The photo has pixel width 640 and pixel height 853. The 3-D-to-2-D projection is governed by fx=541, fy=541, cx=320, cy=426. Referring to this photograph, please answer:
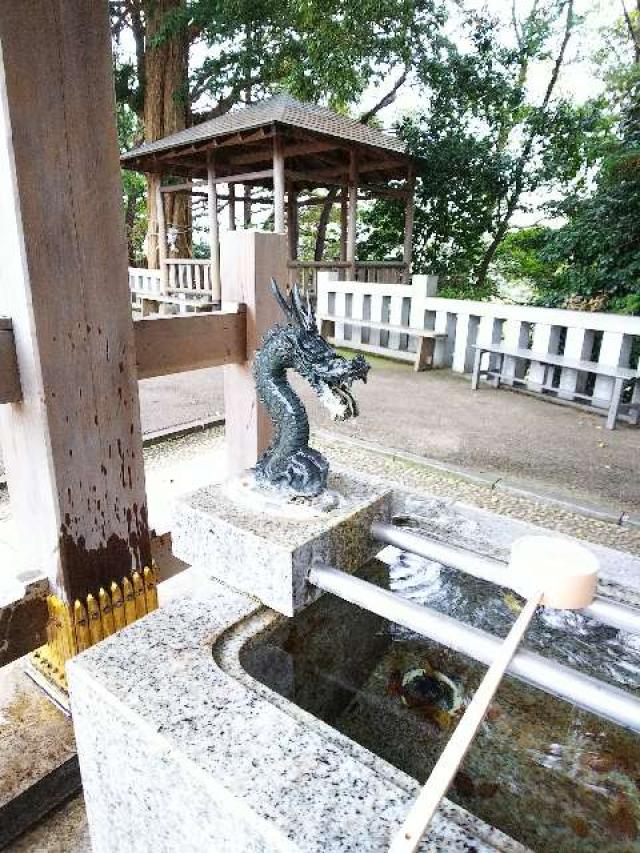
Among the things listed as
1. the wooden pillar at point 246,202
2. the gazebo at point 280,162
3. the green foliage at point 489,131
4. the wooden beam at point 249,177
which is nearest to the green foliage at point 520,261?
the green foliage at point 489,131

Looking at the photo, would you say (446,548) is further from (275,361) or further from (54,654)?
(54,654)

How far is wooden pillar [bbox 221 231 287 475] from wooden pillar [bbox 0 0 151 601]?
486 mm

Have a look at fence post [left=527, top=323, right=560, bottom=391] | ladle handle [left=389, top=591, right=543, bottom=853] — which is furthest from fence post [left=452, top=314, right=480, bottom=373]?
ladle handle [left=389, top=591, right=543, bottom=853]

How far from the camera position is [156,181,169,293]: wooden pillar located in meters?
11.9

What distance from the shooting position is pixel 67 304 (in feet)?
4.66

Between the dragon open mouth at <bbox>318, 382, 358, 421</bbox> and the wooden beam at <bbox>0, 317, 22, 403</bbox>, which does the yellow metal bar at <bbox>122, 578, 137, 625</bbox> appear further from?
the dragon open mouth at <bbox>318, 382, 358, 421</bbox>

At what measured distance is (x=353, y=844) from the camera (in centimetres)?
76

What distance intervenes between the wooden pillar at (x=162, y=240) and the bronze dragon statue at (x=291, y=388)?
37.4 feet

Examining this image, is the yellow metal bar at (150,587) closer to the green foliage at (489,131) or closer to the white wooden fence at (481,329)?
the white wooden fence at (481,329)

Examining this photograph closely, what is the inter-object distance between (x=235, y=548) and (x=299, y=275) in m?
9.32

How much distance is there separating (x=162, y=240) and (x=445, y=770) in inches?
503

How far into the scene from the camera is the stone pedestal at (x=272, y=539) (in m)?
1.23

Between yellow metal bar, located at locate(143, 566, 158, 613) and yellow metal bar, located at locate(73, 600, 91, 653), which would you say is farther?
yellow metal bar, located at locate(143, 566, 158, 613)

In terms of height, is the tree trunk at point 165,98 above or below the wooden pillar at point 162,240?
above
